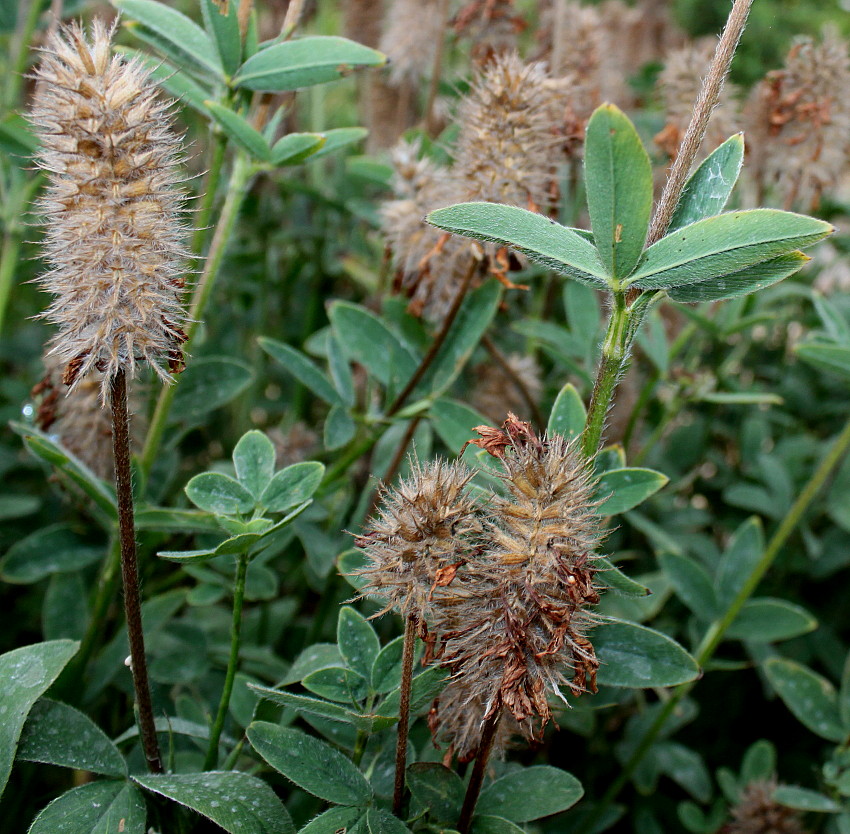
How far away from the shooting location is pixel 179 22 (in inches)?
33.6

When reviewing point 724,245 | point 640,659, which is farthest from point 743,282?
point 640,659

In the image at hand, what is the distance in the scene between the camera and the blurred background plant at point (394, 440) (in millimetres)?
753

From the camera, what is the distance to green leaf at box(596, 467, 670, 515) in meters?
0.69

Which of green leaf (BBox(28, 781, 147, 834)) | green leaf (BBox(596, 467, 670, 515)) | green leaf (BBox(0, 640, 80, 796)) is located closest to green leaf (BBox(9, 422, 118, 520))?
green leaf (BBox(0, 640, 80, 796))

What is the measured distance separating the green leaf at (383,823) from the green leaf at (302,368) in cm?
53

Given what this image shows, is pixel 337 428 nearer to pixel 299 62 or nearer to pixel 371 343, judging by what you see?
pixel 371 343

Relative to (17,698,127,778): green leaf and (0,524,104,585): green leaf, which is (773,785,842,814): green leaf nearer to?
(17,698,127,778): green leaf

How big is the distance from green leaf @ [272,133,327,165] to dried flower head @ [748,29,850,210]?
701 mm

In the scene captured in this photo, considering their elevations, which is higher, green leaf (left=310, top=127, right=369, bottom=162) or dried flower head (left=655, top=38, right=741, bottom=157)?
dried flower head (left=655, top=38, right=741, bottom=157)

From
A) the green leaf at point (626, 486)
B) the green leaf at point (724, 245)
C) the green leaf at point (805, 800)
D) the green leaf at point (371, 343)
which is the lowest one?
the green leaf at point (805, 800)

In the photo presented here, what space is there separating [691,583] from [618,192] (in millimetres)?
639

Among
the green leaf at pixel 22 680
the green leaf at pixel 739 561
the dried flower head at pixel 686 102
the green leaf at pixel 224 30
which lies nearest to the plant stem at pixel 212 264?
the green leaf at pixel 224 30

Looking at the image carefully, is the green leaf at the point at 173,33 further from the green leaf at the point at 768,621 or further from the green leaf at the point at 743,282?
the green leaf at the point at 768,621

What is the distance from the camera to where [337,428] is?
1.03 m
